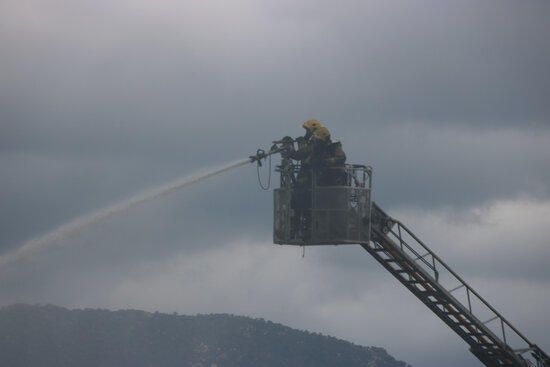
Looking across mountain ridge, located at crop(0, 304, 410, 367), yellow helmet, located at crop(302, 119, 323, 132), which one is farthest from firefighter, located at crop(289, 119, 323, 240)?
mountain ridge, located at crop(0, 304, 410, 367)

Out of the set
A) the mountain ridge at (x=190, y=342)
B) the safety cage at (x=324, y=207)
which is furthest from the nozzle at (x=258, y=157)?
the mountain ridge at (x=190, y=342)

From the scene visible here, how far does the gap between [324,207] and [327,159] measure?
168 cm

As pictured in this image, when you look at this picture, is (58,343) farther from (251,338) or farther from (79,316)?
(251,338)

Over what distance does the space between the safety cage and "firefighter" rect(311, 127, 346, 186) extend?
0.03 meters

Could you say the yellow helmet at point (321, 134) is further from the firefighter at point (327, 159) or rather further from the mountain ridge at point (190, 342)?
the mountain ridge at point (190, 342)

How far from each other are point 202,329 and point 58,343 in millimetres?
12426

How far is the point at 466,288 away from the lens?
43.2 meters

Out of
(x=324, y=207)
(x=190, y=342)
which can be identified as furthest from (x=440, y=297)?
(x=190, y=342)

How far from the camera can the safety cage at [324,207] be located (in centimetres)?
4162

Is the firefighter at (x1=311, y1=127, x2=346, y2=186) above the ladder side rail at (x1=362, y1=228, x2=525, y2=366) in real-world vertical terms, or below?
above

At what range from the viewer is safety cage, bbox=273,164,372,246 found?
137 ft

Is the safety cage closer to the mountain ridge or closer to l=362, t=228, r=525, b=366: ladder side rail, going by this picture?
l=362, t=228, r=525, b=366: ladder side rail

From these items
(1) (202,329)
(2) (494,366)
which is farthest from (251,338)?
(2) (494,366)

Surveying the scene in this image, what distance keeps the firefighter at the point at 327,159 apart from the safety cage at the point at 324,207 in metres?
0.03
